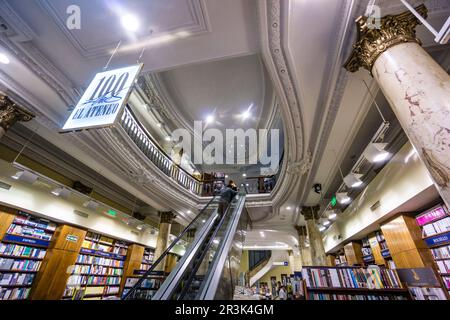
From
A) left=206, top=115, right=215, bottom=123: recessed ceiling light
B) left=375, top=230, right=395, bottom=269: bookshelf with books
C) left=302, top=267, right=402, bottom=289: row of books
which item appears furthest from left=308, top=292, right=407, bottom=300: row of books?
left=206, top=115, right=215, bottom=123: recessed ceiling light

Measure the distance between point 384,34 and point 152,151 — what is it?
669 centimetres

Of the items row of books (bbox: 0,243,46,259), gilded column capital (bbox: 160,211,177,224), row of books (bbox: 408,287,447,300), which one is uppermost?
gilded column capital (bbox: 160,211,177,224)

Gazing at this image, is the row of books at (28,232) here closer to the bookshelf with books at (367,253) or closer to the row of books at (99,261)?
the row of books at (99,261)

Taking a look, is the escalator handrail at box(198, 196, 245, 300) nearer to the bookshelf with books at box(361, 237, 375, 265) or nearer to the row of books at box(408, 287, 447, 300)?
the row of books at box(408, 287, 447, 300)

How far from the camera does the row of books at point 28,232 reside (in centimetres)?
463

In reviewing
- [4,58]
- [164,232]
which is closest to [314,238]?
[164,232]

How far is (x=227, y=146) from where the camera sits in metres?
11.2

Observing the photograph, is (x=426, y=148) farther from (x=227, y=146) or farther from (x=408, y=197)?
(x=227, y=146)

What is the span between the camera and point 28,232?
496 centimetres

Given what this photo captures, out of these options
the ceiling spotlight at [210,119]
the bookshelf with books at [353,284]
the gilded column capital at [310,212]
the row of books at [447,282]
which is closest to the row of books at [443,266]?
the row of books at [447,282]

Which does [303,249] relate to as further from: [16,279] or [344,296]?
[16,279]

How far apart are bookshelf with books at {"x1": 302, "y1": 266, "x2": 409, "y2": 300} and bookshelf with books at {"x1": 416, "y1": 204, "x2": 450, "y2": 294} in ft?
4.19

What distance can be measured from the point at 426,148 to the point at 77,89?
4651 mm

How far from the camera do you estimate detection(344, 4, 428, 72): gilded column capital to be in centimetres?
195
